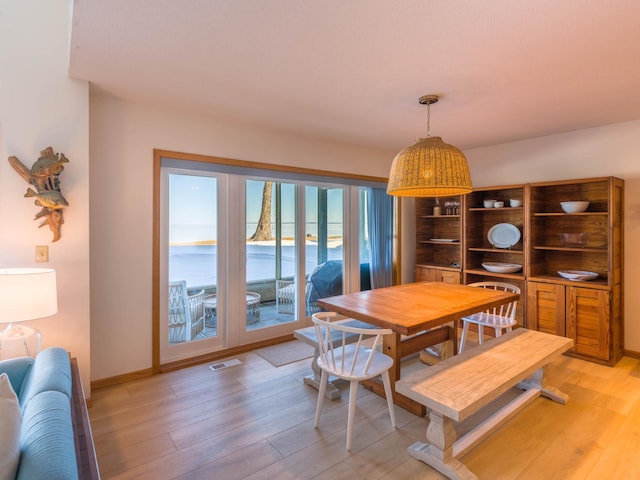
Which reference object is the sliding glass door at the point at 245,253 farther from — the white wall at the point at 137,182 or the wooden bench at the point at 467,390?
the wooden bench at the point at 467,390

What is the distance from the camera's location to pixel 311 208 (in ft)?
13.9

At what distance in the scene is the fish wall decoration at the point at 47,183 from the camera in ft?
7.63

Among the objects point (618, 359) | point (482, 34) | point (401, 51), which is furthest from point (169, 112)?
point (618, 359)

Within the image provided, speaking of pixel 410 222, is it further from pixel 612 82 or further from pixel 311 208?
pixel 612 82

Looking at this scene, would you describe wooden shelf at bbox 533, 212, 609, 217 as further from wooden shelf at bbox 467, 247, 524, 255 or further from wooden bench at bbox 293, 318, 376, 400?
wooden bench at bbox 293, 318, 376, 400

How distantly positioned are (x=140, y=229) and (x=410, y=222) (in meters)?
3.60

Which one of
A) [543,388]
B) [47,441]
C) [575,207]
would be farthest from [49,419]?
[575,207]

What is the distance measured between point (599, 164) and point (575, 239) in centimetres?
84

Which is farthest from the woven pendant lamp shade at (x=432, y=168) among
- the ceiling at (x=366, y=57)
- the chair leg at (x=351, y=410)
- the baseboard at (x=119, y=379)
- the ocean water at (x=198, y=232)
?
the baseboard at (x=119, y=379)

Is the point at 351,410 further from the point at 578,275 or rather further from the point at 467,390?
the point at 578,275

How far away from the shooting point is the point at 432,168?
2.24 meters

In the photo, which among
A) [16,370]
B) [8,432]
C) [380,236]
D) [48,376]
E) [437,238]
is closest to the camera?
[8,432]

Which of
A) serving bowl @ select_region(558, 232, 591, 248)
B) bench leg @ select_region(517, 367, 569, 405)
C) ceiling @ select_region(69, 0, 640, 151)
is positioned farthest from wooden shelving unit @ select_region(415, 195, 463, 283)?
bench leg @ select_region(517, 367, 569, 405)

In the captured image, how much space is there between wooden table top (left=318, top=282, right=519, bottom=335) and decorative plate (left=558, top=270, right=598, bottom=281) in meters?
1.17
